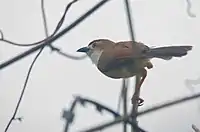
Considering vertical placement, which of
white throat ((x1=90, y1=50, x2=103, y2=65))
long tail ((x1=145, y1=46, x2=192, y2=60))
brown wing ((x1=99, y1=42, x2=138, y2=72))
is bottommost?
long tail ((x1=145, y1=46, x2=192, y2=60))

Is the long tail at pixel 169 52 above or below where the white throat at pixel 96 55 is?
below

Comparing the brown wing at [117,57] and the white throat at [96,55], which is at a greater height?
the white throat at [96,55]

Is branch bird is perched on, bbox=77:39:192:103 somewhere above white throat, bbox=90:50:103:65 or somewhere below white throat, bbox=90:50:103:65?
below

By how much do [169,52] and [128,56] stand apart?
0.17 ft

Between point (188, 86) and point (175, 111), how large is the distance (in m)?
0.05

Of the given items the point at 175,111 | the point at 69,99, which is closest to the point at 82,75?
the point at 69,99

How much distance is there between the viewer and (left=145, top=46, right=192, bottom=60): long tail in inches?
20.3

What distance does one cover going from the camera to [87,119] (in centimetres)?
72

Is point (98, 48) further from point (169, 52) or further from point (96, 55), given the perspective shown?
point (169, 52)

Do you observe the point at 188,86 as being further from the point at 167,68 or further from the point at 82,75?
the point at 82,75

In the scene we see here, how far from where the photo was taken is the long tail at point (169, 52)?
0.52m

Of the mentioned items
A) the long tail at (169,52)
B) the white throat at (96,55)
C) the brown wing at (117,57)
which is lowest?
the long tail at (169,52)

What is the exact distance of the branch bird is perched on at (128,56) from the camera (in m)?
0.53

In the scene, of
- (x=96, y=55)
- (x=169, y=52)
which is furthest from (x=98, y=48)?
(x=169, y=52)
